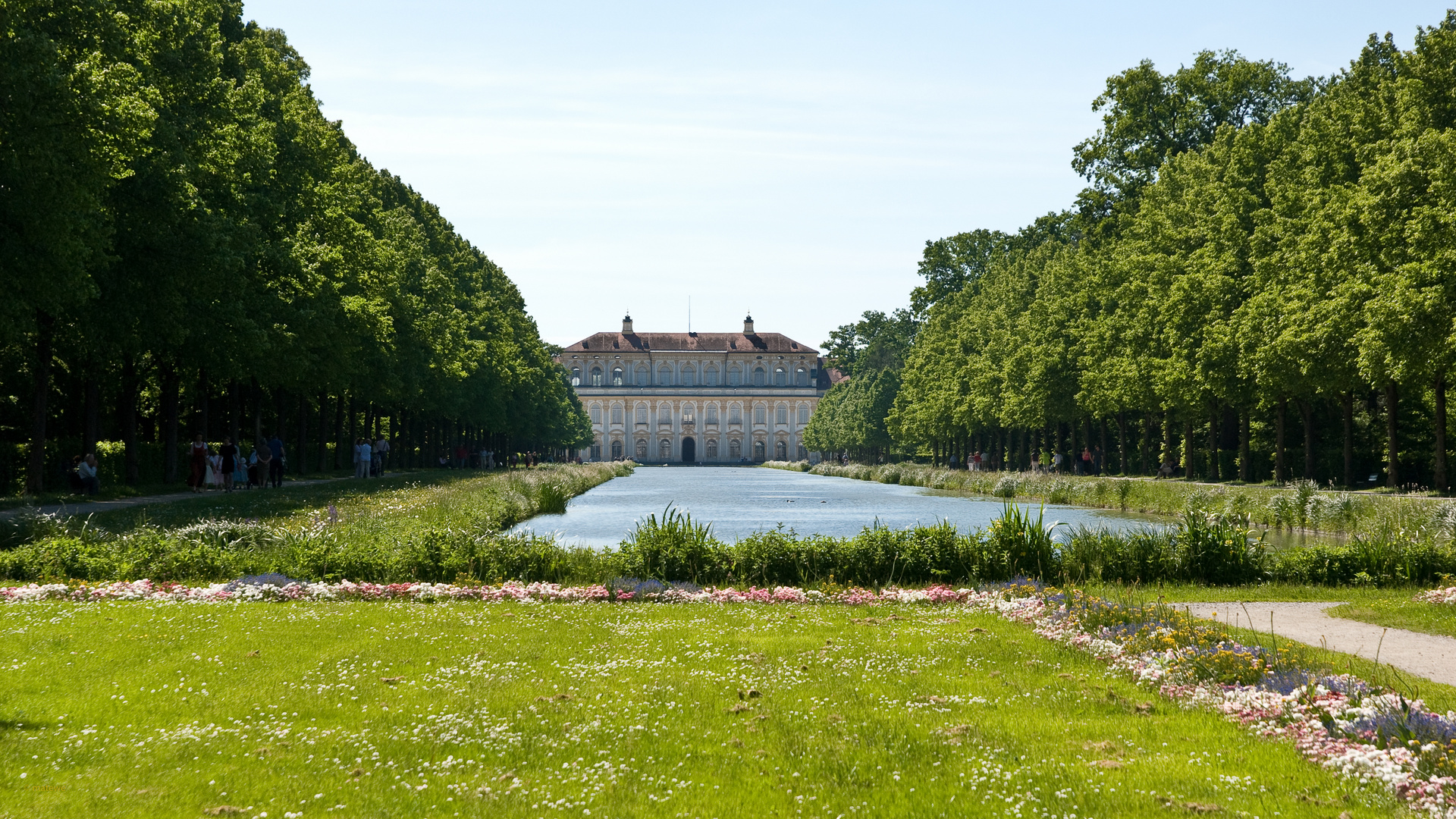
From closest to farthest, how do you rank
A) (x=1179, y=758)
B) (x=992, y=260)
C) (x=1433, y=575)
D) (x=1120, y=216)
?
(x=1179, y=758) < (x=1433, y=575) < (x=1120, y=216) < (x=992, y=260)

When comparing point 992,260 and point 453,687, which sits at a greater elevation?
point 992,260

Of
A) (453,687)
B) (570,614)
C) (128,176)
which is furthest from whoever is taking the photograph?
(128,176)

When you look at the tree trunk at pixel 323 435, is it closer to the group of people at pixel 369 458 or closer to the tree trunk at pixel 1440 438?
the group of people at pixel 369 458

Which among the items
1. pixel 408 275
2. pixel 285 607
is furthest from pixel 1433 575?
pixel 408 275

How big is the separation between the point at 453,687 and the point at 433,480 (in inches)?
1245

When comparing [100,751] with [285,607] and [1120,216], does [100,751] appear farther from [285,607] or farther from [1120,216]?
[1120,216]

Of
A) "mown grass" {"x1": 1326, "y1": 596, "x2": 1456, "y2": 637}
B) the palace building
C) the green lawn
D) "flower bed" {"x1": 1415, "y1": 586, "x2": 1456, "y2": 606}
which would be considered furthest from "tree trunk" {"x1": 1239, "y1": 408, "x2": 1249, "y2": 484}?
the palace building

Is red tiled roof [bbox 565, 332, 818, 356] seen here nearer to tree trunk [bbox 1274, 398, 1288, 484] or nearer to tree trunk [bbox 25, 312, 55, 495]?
tree trunk [bbox 1274, 398, 1288, 484]

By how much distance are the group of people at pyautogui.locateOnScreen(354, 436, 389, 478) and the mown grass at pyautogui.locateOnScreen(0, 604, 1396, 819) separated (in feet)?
91.7

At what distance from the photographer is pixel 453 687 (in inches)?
324

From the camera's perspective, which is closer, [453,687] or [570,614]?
[453,687]

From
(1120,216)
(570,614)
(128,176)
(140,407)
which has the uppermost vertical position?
(1120,216)

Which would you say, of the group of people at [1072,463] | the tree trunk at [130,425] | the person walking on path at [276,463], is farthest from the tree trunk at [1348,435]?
the tree trunk at [130,425]

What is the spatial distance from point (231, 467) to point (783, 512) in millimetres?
14372
